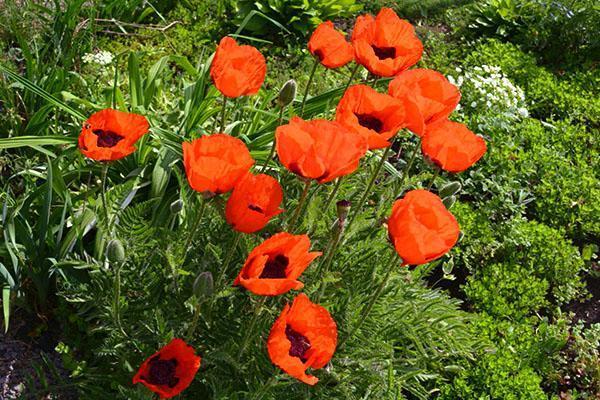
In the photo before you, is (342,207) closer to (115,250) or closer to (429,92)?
(429,92)

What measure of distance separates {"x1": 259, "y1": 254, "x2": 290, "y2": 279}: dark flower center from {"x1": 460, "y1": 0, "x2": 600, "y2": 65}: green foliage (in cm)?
389

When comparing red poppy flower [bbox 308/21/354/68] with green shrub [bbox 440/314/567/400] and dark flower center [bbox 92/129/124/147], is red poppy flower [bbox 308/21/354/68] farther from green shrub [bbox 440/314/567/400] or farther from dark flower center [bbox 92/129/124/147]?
green shrub [bbox 440/314/567/400]

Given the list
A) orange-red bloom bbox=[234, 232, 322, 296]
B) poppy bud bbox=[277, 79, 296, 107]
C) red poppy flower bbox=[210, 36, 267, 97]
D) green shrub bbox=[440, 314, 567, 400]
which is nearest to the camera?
orange-red bloom bbox=[234, 232, 322, 296]

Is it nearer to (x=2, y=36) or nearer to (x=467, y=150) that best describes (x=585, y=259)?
(x=467, y=150)

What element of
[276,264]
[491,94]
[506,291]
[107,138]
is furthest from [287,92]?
[491,94]

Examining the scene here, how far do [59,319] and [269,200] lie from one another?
128 cm

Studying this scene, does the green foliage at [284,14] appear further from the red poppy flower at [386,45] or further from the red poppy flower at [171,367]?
the red poppy flower at [171,367]

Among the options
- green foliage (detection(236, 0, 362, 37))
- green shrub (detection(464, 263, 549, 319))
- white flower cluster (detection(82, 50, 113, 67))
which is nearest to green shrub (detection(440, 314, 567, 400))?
green shrub (detection(464, 263, 549, 319))

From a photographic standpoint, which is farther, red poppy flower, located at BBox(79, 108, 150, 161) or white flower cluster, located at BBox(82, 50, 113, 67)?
white flower cluster, located at BBox(82, 50, 113, 67)

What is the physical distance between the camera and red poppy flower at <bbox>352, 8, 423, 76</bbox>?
1925mm

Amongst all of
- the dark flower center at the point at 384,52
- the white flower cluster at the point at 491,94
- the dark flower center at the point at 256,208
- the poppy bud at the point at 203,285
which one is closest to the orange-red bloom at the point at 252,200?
the dark flower center at the point at 256,208

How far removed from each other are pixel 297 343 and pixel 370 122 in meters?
0.62

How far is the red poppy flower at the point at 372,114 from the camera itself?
5.51 feet

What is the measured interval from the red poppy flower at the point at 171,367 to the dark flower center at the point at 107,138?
56cm
